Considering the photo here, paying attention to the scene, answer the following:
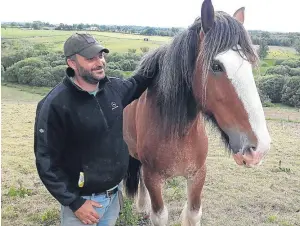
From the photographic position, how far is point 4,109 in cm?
1399

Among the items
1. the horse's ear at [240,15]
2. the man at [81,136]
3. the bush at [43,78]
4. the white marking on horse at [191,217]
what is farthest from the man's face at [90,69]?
the bush at [43,78]

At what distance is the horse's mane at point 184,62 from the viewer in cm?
219

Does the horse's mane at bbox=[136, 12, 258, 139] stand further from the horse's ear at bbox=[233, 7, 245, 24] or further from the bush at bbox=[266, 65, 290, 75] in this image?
the bush at bbox=[266, 65, 290, 75]

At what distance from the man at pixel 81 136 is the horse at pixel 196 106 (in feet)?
1.70

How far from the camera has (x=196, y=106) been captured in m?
2.78

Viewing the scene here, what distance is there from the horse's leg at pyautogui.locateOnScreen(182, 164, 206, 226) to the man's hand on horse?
121 centimetres

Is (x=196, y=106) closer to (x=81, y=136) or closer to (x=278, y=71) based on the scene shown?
(x=81, y=136)

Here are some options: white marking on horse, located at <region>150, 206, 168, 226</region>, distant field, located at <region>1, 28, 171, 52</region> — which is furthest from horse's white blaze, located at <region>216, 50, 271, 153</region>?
distant field, located at <region>1, 28, 171, 52</region>

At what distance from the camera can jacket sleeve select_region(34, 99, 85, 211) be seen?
224 centimetres

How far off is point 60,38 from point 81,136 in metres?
26.9

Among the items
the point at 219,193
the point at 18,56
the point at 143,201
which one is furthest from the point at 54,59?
the point at 143,201

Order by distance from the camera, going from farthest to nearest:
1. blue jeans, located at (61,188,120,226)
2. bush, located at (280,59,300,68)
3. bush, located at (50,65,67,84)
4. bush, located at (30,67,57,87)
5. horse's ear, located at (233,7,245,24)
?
bush, located at (280,59,300,68), bush, located at (30,67,57,87), bush, located at (50,65,67,84), horse's ear, located at (233,7,245,24), blue jeans, located at (61,188,120,226)

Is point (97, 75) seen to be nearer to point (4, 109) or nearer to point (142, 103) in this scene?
point (142, 103)

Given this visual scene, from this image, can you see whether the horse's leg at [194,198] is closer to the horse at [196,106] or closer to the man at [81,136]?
the horse at [196,106]
